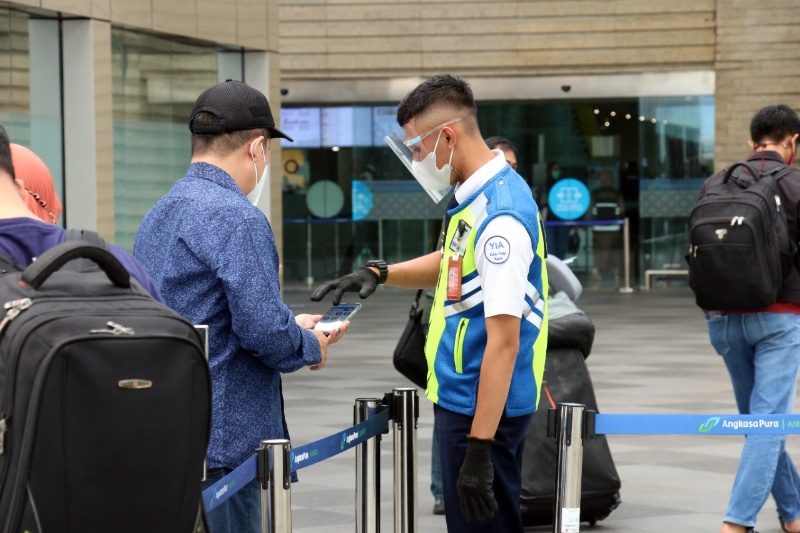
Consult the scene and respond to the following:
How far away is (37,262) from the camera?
8.91 feet

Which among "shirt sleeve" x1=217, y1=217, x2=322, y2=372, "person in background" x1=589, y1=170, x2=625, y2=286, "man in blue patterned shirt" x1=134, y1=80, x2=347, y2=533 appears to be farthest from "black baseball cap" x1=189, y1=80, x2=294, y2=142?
Result: "person in background" x1=589, y1=170, x2=625, y2=286

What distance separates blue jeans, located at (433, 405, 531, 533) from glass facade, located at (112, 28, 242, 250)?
11.0 m

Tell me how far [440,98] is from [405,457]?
4.17ft

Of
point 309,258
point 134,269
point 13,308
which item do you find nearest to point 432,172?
point 134,269

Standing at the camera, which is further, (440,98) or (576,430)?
(576,430)

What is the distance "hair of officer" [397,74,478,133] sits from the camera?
14.0ft

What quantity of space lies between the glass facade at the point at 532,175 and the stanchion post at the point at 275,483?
2518cm

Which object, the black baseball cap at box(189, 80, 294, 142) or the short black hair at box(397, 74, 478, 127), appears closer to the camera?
the black baseball cap at box(189, 80, 294, 142)

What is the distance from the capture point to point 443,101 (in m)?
→ 4.25

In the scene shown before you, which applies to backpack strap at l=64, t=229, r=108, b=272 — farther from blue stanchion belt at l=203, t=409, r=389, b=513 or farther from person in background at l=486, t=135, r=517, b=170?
person in background at l=486, t=135, r=517, b=170

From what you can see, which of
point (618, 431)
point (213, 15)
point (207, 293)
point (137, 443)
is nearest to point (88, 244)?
point (137, 443)

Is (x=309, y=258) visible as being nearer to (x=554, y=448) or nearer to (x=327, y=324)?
(x=554, y=448)

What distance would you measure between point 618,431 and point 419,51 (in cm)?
2455

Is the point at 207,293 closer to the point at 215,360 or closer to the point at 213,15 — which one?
the point at 215,360
